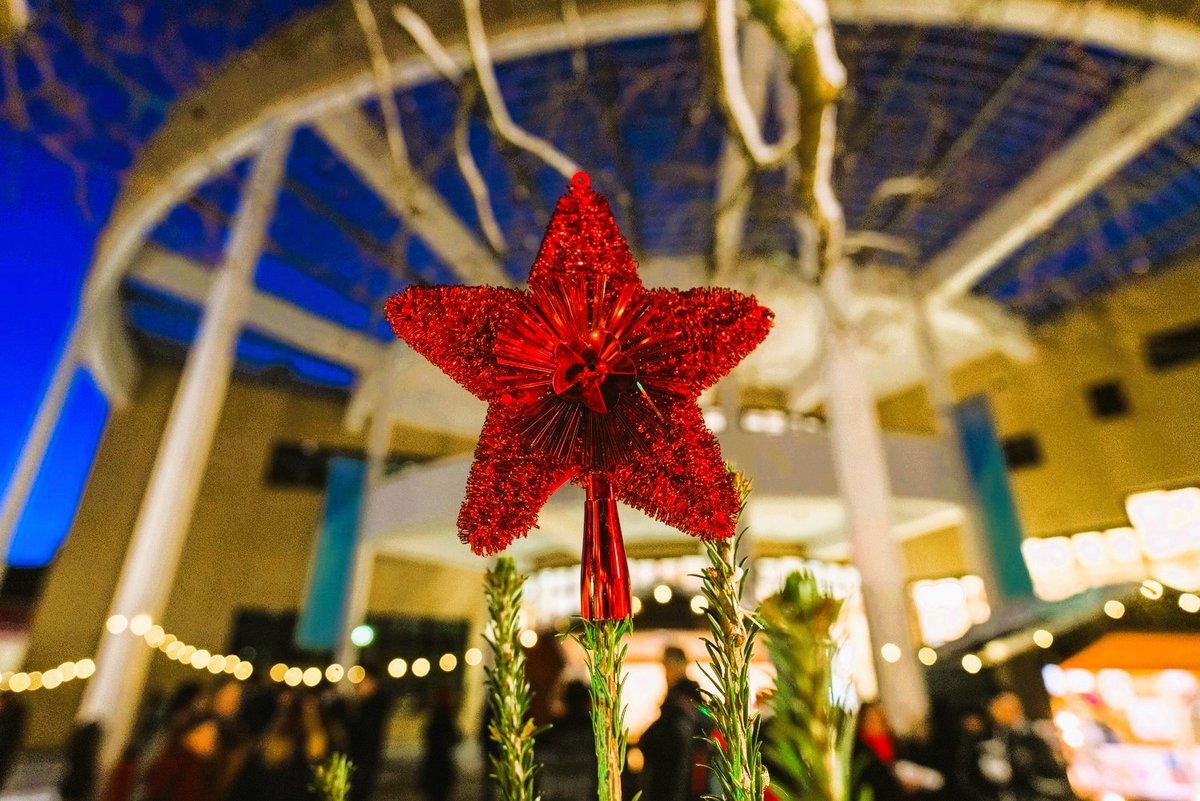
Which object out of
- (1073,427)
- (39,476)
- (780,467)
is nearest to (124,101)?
(39,476)

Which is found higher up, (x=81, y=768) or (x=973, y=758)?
→ (x=973, y=758)

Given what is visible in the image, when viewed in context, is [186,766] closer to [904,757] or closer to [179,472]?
[179,472]

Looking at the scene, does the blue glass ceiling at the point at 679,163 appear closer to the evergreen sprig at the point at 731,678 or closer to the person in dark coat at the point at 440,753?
the person in dark coat at the point at 440,753

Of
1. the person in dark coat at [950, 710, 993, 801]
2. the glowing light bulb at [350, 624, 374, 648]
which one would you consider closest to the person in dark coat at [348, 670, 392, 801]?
the person in dark coat at [950, 710, 993, 801]

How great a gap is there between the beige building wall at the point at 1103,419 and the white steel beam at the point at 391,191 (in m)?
10.1

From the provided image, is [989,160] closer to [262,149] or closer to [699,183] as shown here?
[699,183]

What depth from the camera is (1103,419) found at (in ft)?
32.5

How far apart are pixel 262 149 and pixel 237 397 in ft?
24.9

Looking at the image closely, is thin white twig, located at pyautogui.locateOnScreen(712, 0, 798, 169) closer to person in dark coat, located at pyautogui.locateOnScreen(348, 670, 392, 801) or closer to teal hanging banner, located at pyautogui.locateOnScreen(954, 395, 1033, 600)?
person in dark coat, located at pyautogui.locateOnScreen(348, 670, 392, 801)

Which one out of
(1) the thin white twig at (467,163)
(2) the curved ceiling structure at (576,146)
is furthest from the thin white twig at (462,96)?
(2) the curved ceiling structure at (576,146)

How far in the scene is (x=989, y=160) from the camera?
26.8 feet

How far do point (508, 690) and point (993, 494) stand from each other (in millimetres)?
8994

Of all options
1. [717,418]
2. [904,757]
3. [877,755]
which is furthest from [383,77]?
[717,418]

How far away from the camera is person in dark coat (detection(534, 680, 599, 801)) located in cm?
436
